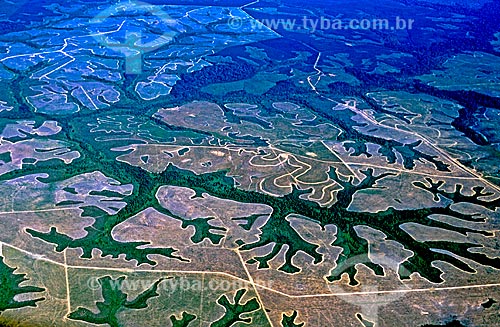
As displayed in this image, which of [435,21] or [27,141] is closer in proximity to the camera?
[27,141]

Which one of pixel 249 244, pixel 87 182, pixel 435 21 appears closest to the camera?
pixel 249 244

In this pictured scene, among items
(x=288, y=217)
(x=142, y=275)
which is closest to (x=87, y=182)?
(x=142, y=275)

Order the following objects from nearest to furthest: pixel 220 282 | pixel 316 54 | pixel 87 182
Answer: pixel 220 282
pixel 87 182
pixel 316 54

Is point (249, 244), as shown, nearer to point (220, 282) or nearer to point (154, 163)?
point (220, 282)

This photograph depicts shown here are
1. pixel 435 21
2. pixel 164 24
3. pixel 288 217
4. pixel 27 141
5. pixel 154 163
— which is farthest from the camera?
pixel 435 21

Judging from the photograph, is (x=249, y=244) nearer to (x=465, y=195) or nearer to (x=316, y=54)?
(x=465, y=195)

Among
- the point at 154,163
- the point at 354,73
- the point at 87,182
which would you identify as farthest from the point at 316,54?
the point at 87,182
